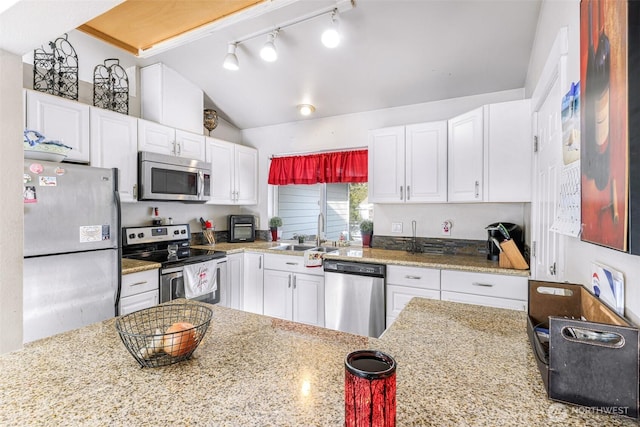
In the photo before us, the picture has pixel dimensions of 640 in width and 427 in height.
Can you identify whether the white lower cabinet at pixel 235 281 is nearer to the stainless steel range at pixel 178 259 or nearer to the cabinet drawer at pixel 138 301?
the stainless steel range at pixel 178 259

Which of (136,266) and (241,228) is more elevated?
(241,228)

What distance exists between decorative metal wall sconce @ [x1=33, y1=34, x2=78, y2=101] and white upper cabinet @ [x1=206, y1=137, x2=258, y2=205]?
1.23 meters

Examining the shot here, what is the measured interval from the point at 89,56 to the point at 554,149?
3625 millimetres

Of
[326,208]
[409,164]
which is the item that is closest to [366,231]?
[326,208]

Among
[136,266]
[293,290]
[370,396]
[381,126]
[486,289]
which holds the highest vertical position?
[381,126]

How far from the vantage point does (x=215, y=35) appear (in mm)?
2699

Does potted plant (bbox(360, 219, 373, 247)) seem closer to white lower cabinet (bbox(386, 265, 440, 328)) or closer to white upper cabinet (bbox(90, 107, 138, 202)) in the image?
white lower cabinet (bbox(386, 265, 440, 328))

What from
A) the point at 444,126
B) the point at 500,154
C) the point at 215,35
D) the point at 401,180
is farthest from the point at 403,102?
the point at 215,35

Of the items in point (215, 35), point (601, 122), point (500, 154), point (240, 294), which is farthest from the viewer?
point (240, 294)

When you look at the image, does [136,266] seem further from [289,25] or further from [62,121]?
[289,25]

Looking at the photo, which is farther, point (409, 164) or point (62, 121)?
point (409, 164)

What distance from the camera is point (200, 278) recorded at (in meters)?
2.87

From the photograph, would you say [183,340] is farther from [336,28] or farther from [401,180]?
[401,180]

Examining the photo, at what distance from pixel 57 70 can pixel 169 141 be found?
976mm
